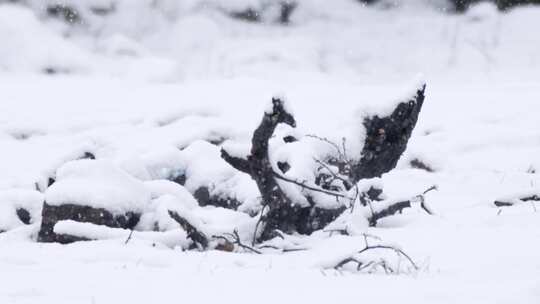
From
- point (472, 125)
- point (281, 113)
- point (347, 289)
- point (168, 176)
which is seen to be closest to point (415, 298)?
point (347, 289)

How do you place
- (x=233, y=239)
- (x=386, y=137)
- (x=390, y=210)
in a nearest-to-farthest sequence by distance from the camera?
(x=233, y=239) < (x=386, y=137) < (x=390, y=210)

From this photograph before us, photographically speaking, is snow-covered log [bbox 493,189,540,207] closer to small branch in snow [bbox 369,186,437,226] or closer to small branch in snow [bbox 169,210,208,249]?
small branch in snow [bbox 369,186,437,226]

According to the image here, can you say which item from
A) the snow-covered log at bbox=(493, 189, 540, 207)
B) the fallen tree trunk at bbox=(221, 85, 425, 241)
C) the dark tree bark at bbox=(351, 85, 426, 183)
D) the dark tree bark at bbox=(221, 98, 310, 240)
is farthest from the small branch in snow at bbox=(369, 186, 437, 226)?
the snow-covered log at bbox=(493, 189, 540, 207)

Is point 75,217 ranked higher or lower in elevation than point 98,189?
lower

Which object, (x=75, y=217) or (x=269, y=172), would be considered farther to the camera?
(x=75, y=217)

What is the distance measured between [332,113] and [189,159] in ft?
21.8

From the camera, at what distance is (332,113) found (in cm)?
1519

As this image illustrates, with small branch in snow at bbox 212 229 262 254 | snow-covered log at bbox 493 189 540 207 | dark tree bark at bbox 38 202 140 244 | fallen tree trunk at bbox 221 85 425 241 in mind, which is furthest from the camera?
snow-covered log at bbox 493 189 540 207

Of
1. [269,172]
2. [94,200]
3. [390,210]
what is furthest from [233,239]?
[94,200]

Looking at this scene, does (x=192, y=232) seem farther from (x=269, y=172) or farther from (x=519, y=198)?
(x=519, y=198)

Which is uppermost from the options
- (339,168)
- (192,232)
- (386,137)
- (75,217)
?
(386,137)

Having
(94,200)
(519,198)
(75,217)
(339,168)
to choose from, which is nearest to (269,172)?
(339,168)

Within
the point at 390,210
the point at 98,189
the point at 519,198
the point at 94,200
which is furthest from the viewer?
the point at 519,198

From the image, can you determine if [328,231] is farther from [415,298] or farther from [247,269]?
[415,298]
